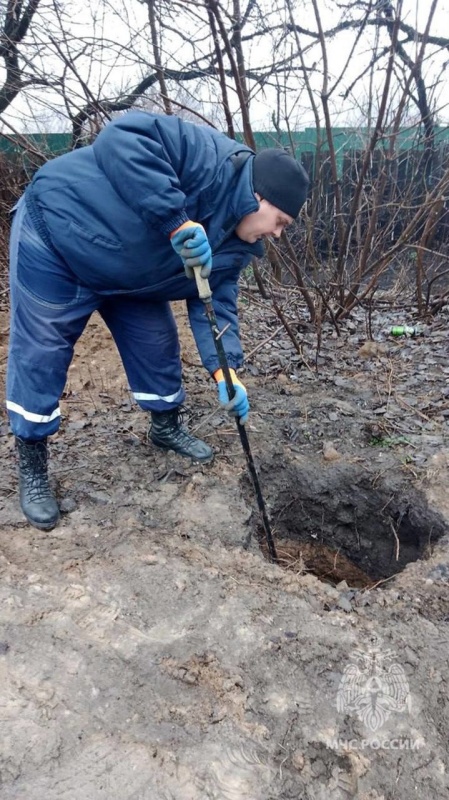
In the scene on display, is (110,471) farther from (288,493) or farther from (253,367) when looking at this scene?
A: (253,367)

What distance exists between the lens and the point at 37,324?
237 centimetres

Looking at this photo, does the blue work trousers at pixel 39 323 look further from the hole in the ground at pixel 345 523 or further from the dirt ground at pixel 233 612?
the hole in the ground at pixel 345 523

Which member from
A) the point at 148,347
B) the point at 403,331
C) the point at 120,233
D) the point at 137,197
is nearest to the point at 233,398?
the point at 148,347

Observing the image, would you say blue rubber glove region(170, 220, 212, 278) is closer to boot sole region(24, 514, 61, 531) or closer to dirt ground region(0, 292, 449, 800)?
dirt ground region(0, 292, 449, 800)

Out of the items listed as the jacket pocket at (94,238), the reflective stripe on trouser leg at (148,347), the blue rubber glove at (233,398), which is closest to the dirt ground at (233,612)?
the reflective stripe on trouser leg at (148,347)

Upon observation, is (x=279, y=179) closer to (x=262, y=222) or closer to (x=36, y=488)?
(x=262, y=222)

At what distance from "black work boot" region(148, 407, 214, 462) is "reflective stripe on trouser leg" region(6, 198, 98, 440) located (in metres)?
0.73

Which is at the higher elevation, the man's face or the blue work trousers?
the man's face

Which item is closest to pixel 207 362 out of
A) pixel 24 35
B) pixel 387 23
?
pixel 387 23

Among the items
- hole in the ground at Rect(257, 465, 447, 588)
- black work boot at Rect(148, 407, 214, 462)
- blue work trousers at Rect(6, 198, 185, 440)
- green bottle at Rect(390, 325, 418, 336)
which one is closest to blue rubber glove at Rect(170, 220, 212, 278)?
blue work trousers at Rect(6, 198, 185, 440)

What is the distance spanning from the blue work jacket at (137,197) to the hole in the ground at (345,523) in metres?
1.45

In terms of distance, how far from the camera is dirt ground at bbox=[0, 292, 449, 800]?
164 centimetres

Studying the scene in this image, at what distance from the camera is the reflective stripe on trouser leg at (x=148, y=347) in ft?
8.98

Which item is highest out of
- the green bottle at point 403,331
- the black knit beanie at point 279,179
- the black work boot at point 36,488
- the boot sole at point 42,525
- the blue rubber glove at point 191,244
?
the black knit beanie at point 279,179
